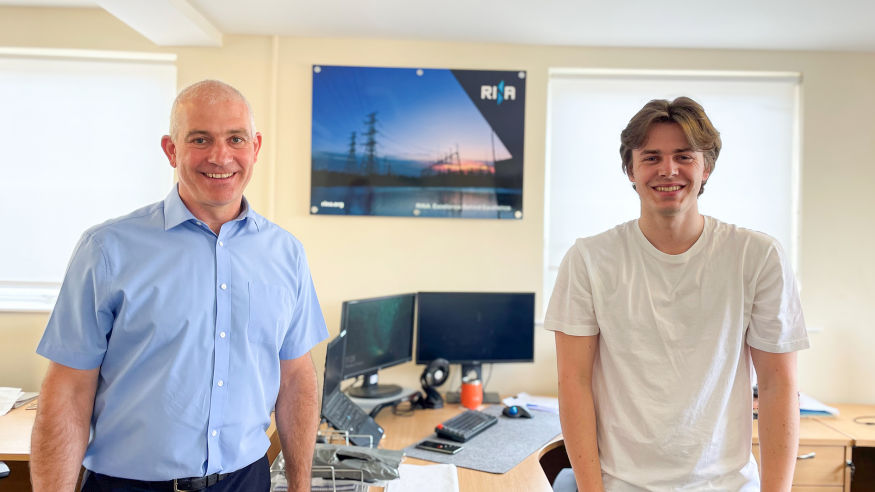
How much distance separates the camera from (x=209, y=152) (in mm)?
1300

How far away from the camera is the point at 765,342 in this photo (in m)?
1.26

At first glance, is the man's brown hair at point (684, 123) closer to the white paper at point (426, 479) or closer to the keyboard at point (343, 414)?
the white paper at point (426, 479)

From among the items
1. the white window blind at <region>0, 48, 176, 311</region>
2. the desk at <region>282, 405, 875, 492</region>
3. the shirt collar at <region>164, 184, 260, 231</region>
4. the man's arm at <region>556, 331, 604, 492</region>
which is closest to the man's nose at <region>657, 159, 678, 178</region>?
the man's arm at <region>556, 331, 604, 492</region>

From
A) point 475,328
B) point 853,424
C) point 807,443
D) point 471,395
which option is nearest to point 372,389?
point 471,395

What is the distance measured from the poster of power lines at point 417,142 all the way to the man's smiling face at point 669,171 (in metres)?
1.75

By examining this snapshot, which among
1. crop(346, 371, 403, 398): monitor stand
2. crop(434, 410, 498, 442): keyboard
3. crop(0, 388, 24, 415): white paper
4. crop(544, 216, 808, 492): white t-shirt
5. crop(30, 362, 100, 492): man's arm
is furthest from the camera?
crop(346, 371, 403, 398): monitor stand

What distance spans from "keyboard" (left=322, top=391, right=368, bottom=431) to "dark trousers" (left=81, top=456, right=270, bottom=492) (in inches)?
25.8

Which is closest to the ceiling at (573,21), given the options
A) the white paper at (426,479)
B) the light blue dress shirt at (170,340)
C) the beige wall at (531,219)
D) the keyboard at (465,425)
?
the beige wall at (531,219)

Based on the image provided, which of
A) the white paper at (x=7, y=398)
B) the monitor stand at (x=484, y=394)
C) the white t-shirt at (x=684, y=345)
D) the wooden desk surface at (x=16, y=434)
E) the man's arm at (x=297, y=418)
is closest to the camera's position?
the white t-shirt at (x=684, y=345)

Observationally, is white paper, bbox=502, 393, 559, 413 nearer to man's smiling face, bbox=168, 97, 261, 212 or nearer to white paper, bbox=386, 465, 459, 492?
white paper, bbox=386, 465, 459, 492

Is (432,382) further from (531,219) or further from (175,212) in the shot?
(175,212)

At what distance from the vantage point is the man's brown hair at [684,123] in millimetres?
1276

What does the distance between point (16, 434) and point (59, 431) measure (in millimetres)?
1329

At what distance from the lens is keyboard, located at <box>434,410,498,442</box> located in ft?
7.33
